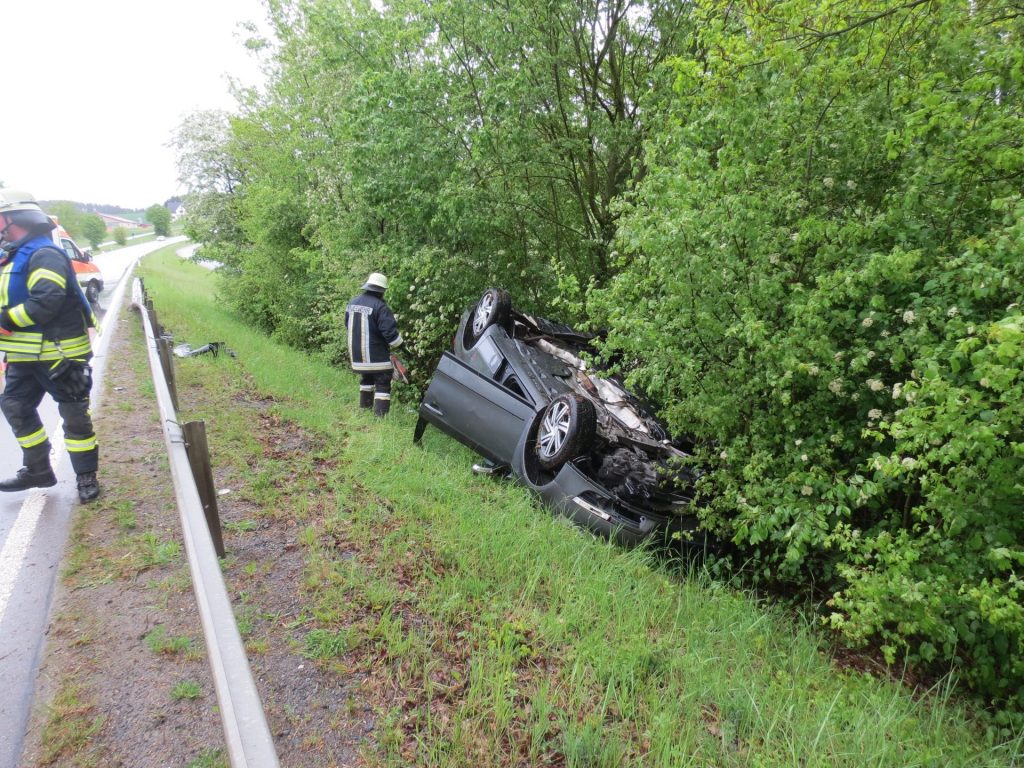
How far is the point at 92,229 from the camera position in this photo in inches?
2020

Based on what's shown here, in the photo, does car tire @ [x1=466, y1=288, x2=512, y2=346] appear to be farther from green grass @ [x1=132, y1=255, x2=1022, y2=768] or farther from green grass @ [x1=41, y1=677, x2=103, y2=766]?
green grass @ [x1=41, y1=677, x2=103, y2=766]

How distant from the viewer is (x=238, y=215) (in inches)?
667

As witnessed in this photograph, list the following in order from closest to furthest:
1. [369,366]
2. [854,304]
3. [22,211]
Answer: [854,304], [22,211], [369,366]

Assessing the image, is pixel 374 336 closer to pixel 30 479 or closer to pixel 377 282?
pixel 377 282

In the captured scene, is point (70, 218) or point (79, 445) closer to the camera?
point (79, 445)

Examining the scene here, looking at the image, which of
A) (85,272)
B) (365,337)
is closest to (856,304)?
(365,337)

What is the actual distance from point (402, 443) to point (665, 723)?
12.9 ft

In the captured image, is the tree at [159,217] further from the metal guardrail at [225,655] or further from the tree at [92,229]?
the metal guardrail at [225,655]

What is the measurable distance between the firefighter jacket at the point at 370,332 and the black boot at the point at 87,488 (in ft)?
10.5

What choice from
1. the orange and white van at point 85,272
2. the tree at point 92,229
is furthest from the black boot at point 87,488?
the tree at point 92,229

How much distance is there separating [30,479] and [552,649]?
390 cm

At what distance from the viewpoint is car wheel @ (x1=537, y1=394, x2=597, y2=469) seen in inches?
169

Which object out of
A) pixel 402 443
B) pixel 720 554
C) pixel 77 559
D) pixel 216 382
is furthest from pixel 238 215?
pixel 720 554

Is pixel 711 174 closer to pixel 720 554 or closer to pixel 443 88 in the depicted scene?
pixel 720 554
